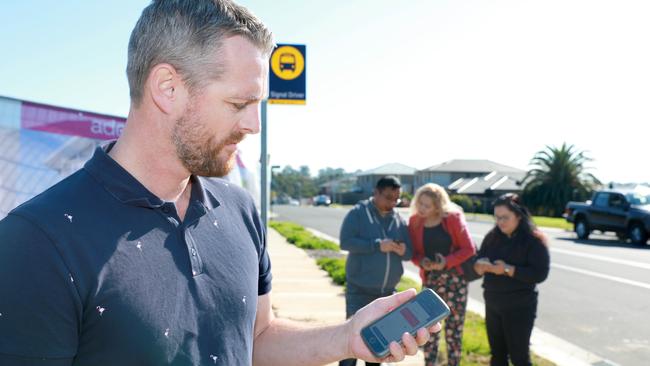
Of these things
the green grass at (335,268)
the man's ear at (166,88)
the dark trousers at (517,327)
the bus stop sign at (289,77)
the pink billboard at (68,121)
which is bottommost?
the green grass at (335,268)

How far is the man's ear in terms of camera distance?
1527 mm

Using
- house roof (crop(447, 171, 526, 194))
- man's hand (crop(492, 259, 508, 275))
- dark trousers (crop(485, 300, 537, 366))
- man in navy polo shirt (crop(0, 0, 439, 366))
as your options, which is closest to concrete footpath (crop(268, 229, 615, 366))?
dark trousers (crop(485, 300, 537, 366))

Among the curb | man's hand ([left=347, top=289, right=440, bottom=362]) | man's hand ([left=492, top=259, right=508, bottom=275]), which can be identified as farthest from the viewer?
the curb

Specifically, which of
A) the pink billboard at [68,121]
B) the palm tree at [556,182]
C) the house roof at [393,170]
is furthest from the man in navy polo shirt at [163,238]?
the house roof at [393,170]

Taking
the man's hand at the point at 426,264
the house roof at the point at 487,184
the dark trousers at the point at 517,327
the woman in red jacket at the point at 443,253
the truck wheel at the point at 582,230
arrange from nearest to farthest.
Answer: the dark trousers at the point at 517,327 < the woman in red jacket at the point at 443,253 < the man's hand at the point at 426,264 < the truck wheel at the point at 582,230 < the house roof at the point at 487,184

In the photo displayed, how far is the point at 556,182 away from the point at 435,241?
159ft

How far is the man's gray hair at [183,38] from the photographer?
1515 millimetres

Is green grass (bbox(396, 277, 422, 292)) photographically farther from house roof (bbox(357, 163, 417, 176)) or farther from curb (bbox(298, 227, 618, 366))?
house roof (bbox(357, 163, 417, 176))

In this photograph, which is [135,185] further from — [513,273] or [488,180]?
[488,180]

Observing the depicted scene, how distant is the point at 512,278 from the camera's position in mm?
4695

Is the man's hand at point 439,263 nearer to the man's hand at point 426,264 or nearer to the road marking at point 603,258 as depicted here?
the man's hand at point 426,264

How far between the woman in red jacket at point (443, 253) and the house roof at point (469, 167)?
80.4m

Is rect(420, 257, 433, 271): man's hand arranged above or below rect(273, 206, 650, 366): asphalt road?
above

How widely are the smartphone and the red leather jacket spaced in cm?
350
